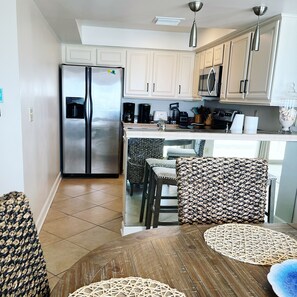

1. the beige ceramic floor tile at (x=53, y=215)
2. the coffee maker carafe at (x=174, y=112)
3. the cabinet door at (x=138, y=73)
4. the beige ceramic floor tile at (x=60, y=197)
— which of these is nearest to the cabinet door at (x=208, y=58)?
the cabinet door at (x=138, y=73)

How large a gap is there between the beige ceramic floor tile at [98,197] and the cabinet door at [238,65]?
2.03 meters

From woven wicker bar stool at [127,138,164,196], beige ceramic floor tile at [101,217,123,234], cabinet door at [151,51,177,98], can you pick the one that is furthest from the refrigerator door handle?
woven wicker bar stool at [127,138,164,196]

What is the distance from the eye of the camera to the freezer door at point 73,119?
4117 millimetres

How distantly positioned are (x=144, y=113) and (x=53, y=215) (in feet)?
7.96

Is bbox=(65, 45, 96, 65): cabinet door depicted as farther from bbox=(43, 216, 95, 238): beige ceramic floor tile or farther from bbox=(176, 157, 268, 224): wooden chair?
bbox=(176, 157, 268, 224): wooden chair

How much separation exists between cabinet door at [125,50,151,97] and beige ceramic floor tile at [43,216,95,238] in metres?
2.39

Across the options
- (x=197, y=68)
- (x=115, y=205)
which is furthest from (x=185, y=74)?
(x=115, y=205)

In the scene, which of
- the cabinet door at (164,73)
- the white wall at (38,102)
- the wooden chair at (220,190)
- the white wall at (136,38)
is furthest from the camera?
the cabinet door at (164,73)

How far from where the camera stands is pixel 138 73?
4.52 meters

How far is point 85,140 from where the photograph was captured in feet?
14.2

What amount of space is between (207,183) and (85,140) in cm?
329

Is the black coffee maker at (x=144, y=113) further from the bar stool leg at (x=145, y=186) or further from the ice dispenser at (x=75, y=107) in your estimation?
the bar stool leg at (x=145, y=186)

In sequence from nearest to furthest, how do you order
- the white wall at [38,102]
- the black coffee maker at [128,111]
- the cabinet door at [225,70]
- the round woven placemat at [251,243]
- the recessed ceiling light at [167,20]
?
1. the round woven placemat at [251,243]
2. the white wall at [38,102]
3. the recessed ceiling light at [167,20]
4. the cabinet door at [225,70]
5. the black coffee maker at [128,111]

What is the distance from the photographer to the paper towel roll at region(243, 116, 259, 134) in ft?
8.07
